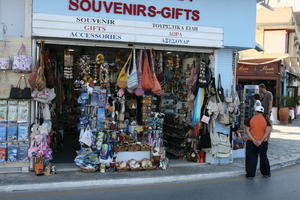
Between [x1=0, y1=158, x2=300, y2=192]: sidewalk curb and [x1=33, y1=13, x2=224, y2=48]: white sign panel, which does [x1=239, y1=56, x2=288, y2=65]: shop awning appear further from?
[x1=0, y1=158, x2=300, y2=192]: sidewalk curb

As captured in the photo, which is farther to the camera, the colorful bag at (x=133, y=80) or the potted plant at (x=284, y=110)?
the potted plant at (x=284, y=110)

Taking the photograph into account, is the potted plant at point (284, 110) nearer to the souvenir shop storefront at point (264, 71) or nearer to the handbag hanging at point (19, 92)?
the souvenir shop storefront at point (264, 71)

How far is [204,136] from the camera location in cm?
841

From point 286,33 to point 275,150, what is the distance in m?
14.5

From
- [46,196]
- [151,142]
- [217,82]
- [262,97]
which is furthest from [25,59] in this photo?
[262,97]

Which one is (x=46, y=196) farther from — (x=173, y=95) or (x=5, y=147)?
(x=173, y=95)

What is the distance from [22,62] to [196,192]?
4415mm

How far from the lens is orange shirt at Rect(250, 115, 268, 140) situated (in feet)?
24.3

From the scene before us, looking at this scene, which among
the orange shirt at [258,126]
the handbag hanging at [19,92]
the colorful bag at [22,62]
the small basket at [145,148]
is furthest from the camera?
the small basket at [145,148]

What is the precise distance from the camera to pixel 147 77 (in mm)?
7875

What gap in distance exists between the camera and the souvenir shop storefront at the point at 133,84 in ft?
23.6

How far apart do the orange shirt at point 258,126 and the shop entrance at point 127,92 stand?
6.00ft

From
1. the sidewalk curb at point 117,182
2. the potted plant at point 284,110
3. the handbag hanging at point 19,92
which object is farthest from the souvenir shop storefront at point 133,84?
the potted plant at point 284,110

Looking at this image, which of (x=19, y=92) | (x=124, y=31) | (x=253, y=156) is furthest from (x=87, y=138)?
(x=253, y=156)
